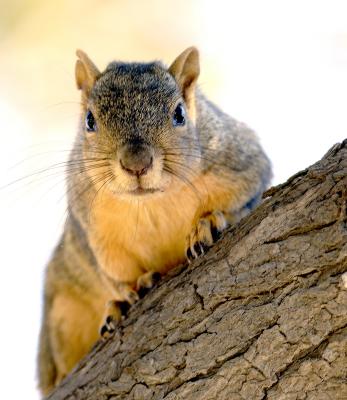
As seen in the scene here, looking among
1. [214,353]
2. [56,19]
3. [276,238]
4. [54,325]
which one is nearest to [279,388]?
[214,353]

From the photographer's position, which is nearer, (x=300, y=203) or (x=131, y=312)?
(x=300, y=203)

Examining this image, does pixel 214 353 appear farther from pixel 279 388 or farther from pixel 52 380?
pixel 52 380

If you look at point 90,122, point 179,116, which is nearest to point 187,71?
point 179,116

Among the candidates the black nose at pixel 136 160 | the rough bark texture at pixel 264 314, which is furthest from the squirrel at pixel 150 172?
the rough bark texture at pixel 264 314

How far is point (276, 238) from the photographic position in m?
2.73

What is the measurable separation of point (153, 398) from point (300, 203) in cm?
85

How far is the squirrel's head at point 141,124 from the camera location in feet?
10.4

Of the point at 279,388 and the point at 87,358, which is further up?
the point at 87,358

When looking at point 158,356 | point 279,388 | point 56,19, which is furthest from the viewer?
point 56,19

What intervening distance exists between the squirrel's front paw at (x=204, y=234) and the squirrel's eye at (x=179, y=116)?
404 mm

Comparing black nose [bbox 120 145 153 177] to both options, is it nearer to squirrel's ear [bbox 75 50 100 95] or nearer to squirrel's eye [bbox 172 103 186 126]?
squirrel's eye [bbox 172 103 186 126]

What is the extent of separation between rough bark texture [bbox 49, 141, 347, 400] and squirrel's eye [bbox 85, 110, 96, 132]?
0.77 m

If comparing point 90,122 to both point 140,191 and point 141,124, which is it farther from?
point 140,191

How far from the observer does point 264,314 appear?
8.77ft
